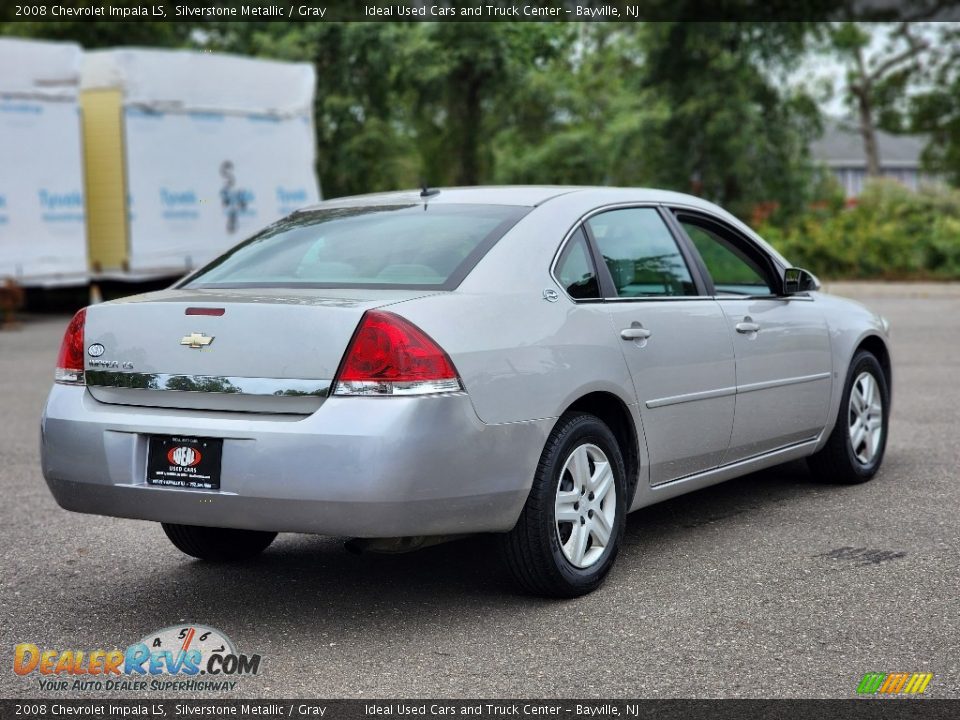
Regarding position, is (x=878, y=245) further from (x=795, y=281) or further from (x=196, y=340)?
(x=196, y=340)

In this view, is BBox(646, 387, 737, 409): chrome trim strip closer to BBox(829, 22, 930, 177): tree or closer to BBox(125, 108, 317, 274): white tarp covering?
BBox(125, 108, 317, 274): white tarp covering

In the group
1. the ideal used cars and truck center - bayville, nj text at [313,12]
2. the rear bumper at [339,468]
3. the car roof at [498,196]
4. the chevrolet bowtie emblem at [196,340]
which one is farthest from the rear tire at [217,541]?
the ideal used cars and truck center - bayville, nj text at [313,12]

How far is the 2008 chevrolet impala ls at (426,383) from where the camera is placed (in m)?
4.38

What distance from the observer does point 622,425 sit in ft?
17.5

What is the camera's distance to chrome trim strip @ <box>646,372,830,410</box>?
5446mm

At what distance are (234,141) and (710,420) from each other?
16912mm

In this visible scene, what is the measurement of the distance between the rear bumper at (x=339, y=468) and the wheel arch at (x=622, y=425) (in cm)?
55

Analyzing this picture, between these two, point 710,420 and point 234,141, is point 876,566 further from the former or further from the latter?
point 234,141

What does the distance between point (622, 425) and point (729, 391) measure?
77 centimetres

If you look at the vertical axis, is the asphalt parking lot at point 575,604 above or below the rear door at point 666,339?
below

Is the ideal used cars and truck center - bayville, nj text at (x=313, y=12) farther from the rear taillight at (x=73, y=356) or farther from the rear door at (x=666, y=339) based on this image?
the rear taillight at (x=73, y=356)

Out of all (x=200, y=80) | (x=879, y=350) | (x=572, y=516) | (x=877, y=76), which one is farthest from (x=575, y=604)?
(x=877, y=76)

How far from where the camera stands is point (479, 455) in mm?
4500

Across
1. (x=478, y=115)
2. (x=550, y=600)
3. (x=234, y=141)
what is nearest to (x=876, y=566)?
(x=550, y=600)
